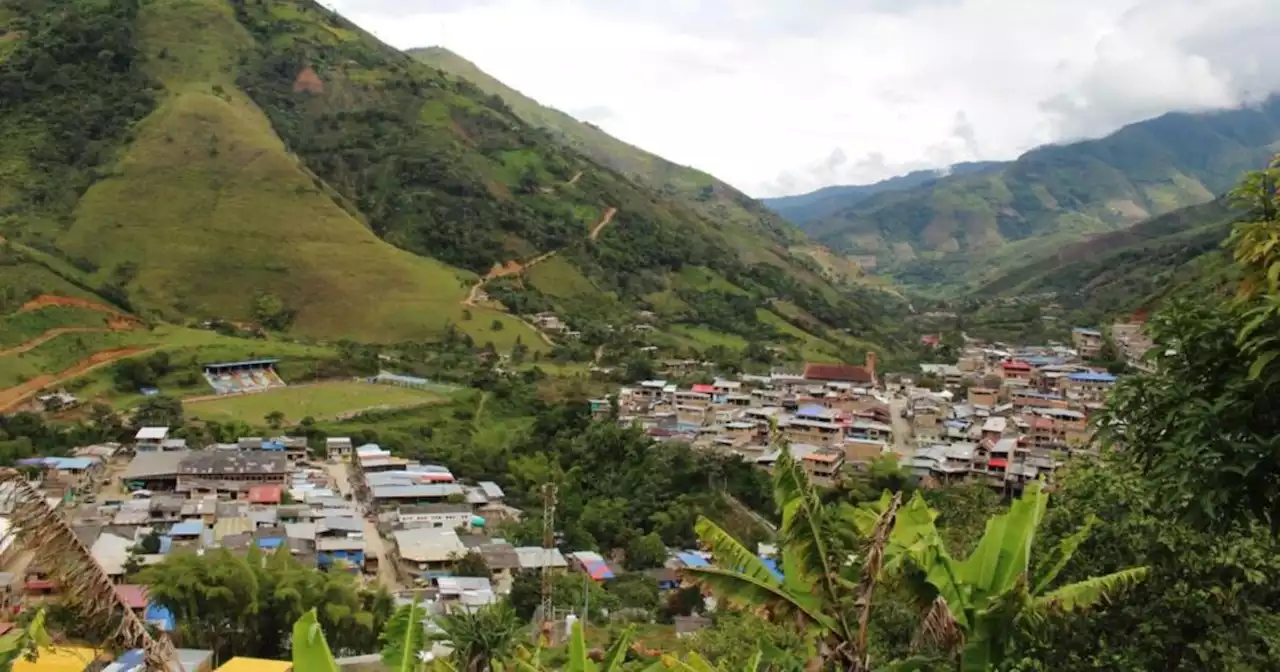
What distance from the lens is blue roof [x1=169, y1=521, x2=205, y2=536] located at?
1115 inches

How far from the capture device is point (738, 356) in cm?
6738

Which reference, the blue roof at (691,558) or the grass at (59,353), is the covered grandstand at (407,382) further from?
the blue roof at (691,558)

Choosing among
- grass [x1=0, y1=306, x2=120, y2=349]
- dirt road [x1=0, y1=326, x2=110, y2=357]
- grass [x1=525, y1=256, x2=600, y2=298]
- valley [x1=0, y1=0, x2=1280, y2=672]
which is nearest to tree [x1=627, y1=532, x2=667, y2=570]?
valley [x1=0, y1=0, x2=1280, y2=672]

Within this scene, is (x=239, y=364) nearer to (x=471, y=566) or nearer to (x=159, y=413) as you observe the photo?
(x=159, y=413)

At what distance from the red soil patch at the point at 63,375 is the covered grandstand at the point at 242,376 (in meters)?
4.71

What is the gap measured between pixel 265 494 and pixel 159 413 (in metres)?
12.3

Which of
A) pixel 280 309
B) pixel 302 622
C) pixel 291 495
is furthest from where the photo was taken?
pixel 280 309

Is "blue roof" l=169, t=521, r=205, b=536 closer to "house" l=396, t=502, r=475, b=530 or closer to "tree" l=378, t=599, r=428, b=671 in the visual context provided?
"house" l=396, t=502, r=475, b=530

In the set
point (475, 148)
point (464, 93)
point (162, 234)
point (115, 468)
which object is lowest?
point (115, 468)

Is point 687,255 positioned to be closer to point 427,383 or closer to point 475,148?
point 475,148

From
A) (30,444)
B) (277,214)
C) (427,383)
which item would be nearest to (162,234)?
(277,214)

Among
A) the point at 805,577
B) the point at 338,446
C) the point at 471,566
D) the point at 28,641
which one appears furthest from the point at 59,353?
the point at 805,577

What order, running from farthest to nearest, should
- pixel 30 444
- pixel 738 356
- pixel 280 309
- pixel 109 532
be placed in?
pixel 738 356, pixel 280 309, pixel 30 444, pixel 109 532

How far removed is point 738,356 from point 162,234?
42.2 metres
